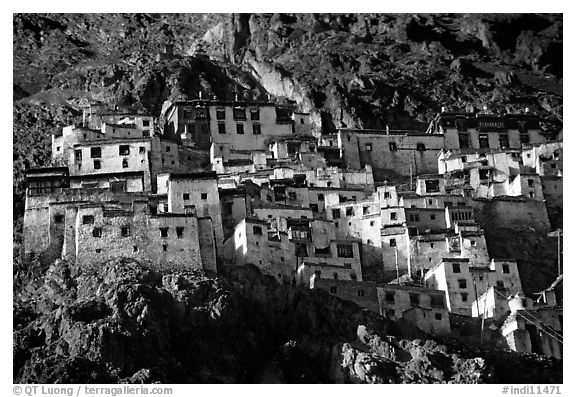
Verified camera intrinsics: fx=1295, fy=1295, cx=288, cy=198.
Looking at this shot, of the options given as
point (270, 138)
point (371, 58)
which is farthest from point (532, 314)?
point (371, 58)

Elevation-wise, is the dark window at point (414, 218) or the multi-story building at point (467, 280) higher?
the dark window at point (414, 218)

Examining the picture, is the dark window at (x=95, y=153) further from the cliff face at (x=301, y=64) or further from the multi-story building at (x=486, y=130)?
the multi-story building at (x=486, y=130)

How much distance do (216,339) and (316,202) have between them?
18700 mm

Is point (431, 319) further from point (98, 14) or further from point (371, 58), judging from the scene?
point (98, 14)


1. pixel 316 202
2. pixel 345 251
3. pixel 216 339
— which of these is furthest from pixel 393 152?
pixel 216 339

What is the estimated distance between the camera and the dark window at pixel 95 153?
84812mm

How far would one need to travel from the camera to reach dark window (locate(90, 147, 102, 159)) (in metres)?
84.8

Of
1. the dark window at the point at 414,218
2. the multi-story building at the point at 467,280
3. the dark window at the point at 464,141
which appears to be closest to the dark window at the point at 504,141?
the dark window at the point at 464,141

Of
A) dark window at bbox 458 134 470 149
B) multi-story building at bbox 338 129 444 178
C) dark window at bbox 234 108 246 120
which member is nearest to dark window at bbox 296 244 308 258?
multi-story building at bbox 338 129 444 178

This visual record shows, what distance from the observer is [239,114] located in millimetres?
94188

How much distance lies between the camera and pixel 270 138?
93.0 meters

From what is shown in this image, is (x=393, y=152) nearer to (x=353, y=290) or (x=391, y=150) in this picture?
(x=391, y=150)

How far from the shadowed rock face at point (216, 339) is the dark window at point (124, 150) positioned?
16.5 meters

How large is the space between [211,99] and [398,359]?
37.4m
